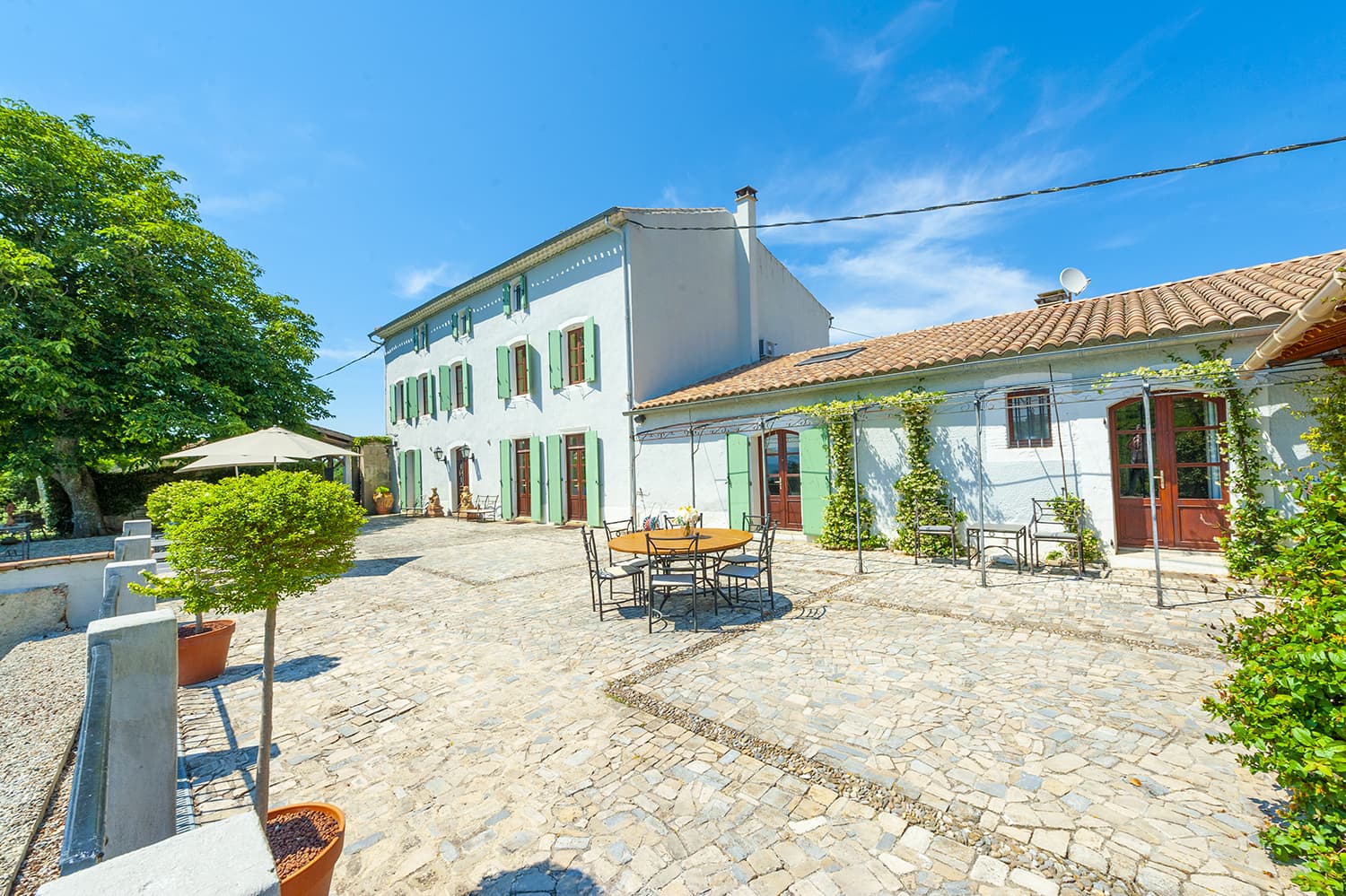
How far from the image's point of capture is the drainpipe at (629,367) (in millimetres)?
11961

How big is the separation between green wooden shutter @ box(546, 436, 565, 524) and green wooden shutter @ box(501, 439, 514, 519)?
64.5 inches

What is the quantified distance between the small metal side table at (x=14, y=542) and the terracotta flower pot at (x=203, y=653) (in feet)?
26.6

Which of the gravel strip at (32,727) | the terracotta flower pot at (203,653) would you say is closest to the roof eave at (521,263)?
the terracotta flower pot at (203,653)

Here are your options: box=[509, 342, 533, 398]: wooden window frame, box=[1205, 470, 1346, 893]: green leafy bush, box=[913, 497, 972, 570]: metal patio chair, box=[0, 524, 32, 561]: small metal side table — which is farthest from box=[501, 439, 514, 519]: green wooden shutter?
box=[1205, 470, 1346, 893]: green leafy bush

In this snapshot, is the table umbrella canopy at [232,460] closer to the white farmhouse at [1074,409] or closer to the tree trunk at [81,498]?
the white farmhouse at [1074,409]

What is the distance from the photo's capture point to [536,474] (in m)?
14.4

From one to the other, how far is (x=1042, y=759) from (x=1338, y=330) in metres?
4.12

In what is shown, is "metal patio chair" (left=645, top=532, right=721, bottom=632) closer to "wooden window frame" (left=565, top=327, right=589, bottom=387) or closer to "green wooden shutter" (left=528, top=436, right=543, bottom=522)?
"wooden window frame" (left=565, top=327, right=589, bottom=387)

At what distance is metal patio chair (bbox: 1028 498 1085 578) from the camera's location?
6703mm

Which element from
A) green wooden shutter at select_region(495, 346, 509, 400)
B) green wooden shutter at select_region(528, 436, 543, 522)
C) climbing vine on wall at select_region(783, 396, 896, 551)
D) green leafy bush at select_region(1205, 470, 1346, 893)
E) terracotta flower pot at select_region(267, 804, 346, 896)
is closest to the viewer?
green leafy bush at select_region(1205, 470, 1346, 893)

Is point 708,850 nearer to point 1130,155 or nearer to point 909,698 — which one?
point 909,698

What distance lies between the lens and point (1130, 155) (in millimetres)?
6277

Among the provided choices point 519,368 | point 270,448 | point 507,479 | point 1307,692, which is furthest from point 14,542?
point 1307,692

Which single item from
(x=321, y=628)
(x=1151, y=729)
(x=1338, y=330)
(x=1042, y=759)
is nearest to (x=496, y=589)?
(x=321, y=628)
